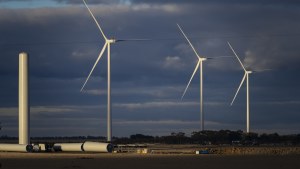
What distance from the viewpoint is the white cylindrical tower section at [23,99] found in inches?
4707

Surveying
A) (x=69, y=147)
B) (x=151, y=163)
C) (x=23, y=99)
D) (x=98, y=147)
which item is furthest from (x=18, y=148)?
(x=151, y=163)

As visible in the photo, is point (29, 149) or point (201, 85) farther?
point (201, 85)

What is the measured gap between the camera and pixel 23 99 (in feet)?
392

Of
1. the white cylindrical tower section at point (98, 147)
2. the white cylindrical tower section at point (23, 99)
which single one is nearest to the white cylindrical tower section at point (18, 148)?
the white cylindrical tower section at point (23, 99)

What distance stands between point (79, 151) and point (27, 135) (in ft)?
36.5

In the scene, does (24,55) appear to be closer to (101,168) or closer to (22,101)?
(22,101)

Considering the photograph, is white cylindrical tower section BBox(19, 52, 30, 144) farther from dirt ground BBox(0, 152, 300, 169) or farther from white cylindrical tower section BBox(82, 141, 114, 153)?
dirt ground BBox(0, 152, 300, 169)

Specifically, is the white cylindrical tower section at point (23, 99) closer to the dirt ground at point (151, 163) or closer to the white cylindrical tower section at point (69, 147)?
the white cylindrical tower section at point (69, 147)

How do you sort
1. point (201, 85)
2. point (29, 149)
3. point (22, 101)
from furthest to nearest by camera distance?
point (201, 85) < point (22, 101) < point (29, 149)

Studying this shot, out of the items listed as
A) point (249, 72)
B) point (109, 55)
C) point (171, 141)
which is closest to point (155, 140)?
point (171, 141)

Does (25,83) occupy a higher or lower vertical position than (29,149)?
higher

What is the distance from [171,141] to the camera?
7461 inches

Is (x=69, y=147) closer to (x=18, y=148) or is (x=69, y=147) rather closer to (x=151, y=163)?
(x=18, y=148)

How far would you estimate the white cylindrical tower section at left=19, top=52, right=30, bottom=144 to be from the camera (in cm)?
11956
